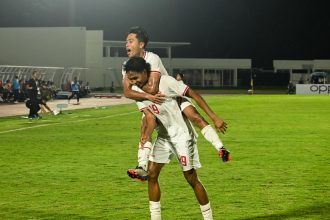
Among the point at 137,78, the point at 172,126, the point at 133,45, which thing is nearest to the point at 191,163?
the point at 172,126

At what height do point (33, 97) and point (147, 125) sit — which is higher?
point (147, 125)

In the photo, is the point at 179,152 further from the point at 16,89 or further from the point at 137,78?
the point at 16,89

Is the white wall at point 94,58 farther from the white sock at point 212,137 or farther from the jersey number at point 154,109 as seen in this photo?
the white sock at point 212,137

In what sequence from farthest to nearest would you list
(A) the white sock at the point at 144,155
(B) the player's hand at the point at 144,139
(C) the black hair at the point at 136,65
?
(B) the player's hand at the point at 144,139, (A) the white sock at the point at 144,155, (C) the black hair at the point at 136,65

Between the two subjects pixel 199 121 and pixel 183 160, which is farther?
pixel 199 121

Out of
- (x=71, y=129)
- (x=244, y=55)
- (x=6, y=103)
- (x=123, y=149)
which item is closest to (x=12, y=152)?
(x=123, y=149)

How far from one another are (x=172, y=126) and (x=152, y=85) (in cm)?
52

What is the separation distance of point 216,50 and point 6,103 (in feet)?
232

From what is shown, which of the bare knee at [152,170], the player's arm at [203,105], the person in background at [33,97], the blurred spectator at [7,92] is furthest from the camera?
the blurred spectator at [7,92]

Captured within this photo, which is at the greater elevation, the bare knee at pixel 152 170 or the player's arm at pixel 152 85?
the player's arm at pixel 152 85

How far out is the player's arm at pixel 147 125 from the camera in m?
8.50

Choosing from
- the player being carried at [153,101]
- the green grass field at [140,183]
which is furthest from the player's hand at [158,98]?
the green grass field at [140,183]

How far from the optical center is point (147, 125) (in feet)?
28.6

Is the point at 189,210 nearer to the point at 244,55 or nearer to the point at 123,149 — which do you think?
the point at 123,149
